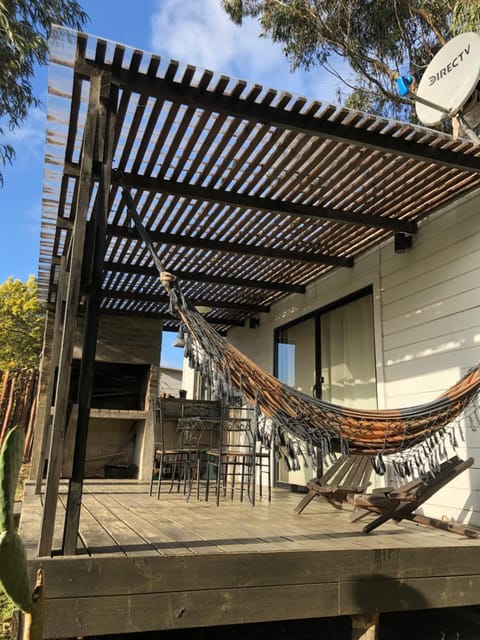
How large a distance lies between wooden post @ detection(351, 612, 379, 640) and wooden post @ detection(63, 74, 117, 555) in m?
1.25

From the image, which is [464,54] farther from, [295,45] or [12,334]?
[12,334]

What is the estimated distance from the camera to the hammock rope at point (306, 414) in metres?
2.43

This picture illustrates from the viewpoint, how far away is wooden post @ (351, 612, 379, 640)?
217 centimetres

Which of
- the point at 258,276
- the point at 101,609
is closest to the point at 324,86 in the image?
the point at 258,276

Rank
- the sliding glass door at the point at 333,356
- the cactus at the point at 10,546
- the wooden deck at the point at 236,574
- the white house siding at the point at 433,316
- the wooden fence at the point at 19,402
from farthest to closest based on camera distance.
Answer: the wooden fence at the point at 19,402, the sliding glass door at the point at 333,356, the white house siding at the point at 433,316, the wooden deck at the point at 236,574, the cactus at the point at 10,546

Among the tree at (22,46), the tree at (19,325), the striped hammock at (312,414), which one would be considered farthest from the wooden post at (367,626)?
the tree at (19,325)

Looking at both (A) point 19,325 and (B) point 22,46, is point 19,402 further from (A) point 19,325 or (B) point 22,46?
(A) point 19,325

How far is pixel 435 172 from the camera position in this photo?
3.54 m

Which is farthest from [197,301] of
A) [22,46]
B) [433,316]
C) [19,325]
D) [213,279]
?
[19,325]

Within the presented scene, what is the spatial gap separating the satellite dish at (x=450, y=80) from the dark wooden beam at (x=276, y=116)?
0.40 m

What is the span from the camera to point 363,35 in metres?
8.38

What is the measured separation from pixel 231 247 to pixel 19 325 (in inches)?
542

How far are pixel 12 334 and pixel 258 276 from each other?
42.4ft

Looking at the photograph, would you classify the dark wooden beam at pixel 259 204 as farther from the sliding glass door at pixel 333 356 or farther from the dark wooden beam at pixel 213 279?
the dark wooden beam at pixel 213 279
